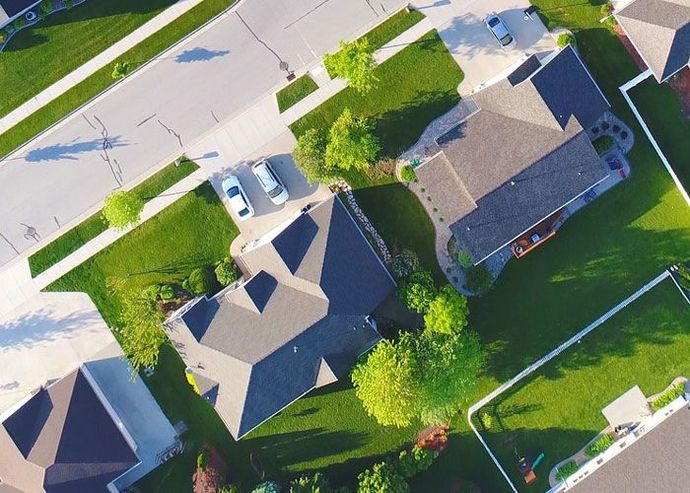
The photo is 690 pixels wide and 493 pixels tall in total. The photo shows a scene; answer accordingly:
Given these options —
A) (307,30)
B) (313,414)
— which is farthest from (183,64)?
(313,414)

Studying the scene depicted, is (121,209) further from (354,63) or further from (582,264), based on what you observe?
(582,264)

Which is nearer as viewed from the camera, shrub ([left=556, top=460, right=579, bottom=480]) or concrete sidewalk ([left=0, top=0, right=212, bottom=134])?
concrete sidewalk ([left=0, top=0, right=212, bottom=134])

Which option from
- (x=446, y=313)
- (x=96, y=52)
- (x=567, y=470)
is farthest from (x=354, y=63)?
(x=567, y=470)

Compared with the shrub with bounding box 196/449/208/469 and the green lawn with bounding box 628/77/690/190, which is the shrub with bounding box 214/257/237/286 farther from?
the green lawn with bounding box 628/77/690/190

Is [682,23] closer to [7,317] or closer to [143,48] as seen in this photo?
[143,48]

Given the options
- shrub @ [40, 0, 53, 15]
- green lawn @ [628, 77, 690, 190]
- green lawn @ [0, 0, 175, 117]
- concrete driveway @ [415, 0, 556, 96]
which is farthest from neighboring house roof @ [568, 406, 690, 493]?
shrub @ [40, 0, 53, 15]

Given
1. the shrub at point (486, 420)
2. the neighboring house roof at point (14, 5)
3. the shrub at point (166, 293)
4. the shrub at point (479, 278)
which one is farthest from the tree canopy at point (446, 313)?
the neighboring house roof at point (14, 5)
